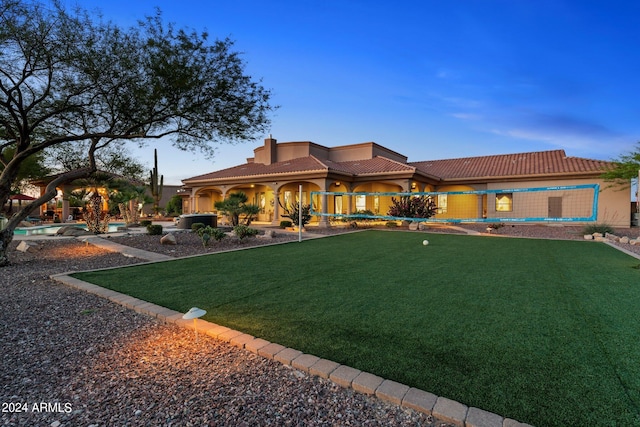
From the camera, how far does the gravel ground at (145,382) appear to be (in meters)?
2.05

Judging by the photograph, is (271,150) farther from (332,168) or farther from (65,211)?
(65,211)

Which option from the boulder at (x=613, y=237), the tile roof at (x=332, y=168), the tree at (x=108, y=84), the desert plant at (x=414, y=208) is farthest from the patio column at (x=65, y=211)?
the boulder at (x=613, y=237)

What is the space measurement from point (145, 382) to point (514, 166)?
23.0 meters

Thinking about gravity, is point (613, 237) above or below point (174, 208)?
below

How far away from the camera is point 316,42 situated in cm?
1278

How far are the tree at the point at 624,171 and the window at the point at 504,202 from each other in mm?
4429

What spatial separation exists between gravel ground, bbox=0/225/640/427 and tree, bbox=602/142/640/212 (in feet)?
63.8

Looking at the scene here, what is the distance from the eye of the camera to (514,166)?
20188 millimetres

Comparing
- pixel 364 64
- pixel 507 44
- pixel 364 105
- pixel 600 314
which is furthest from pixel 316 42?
pixel 600 314

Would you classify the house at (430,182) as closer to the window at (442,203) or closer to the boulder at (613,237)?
the window at (442,203)

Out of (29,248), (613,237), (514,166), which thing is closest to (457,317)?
(29,248)

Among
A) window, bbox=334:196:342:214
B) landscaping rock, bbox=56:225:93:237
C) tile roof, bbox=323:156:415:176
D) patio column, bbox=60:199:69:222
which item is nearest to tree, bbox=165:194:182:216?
patio column, bbox=60:199:69:222

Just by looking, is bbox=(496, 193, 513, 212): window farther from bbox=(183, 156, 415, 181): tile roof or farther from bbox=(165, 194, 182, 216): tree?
bbox=(165, 194, 182, 216): tree

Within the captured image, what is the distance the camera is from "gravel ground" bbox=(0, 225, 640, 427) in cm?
205
